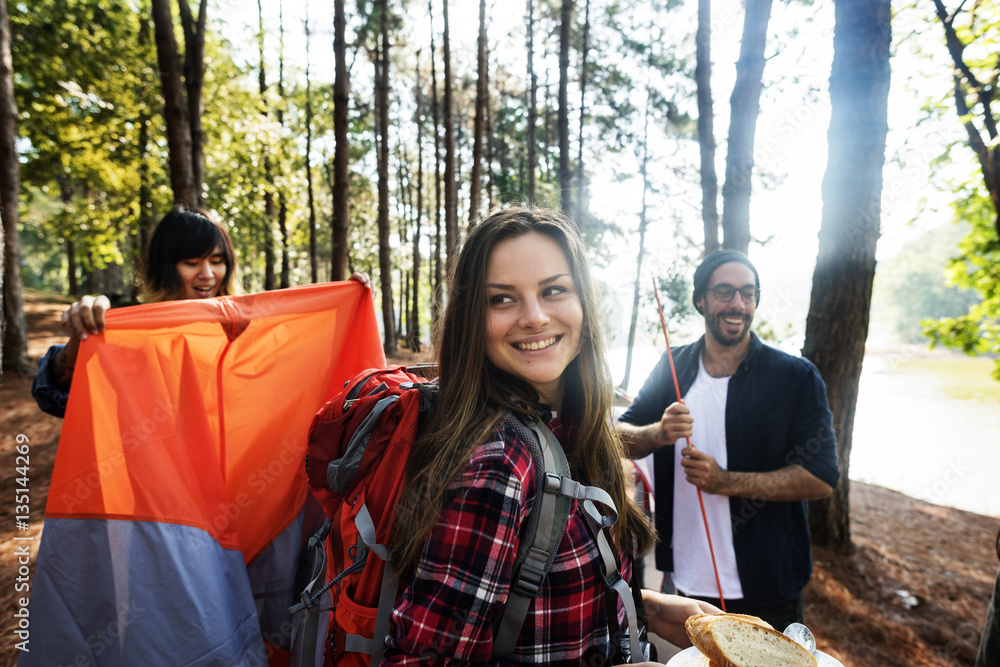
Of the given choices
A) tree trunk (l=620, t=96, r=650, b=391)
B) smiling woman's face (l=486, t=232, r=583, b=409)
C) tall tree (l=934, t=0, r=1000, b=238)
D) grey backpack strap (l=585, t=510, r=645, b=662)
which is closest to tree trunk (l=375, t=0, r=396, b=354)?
tree trunk (l=620, t=96, r=650, b=391)

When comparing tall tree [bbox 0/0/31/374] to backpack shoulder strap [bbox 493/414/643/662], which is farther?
tall tree [bbox 0/0/31/374]

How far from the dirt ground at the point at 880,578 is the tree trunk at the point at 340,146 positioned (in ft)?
14.8

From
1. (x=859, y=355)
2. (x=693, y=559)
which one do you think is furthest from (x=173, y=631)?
(x=859, y=355)

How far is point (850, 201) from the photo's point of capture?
15.9 feet

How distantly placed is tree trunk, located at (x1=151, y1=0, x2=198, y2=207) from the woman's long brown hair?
6687 mm

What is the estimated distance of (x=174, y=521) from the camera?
1.89 metres

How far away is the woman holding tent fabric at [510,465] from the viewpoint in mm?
1160

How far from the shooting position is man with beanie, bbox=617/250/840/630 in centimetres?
246

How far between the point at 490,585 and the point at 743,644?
0.75m

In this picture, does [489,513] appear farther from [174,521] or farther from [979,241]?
[979,241]

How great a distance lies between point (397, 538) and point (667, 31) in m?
18.3

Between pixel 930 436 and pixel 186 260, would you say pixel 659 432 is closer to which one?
pixel 186 260

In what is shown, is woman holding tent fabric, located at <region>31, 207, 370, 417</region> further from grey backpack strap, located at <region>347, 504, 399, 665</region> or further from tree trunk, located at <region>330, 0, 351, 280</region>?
tree trunk, located at <region>330, 0, 351, 280</region>

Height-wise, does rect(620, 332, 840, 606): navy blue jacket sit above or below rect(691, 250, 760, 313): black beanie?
below
